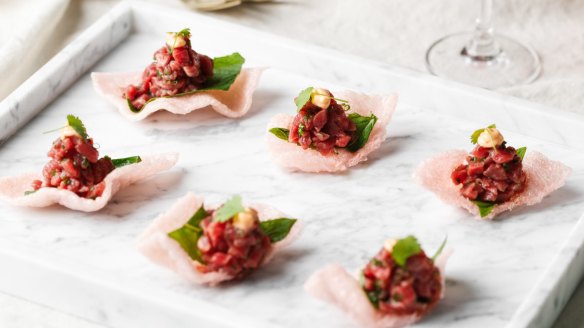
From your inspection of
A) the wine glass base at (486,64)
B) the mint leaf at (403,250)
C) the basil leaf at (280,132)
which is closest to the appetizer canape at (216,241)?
the mint leaf at (403,250)

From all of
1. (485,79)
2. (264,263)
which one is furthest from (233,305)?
(485,79)

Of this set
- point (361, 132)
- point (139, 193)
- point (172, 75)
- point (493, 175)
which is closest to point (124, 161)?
point (139, 193)

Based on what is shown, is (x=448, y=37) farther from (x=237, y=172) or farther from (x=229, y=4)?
(x=237, y=172)

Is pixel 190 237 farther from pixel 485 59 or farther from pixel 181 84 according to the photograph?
pixel 485 59

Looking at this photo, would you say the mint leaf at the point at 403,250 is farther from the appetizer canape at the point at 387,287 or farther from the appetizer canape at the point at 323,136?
the appetizer canape at the point at 323,136

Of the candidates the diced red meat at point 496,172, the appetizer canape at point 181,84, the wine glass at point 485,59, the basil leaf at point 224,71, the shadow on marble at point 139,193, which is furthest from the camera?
the wine glass at point 485,59

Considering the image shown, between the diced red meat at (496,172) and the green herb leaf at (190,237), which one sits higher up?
the diced red meat at (496,172)

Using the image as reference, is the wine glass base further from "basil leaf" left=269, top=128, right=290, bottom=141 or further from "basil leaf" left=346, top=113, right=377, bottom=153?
A: "basil leaf" left=269, top=128, right=290, bottom=141

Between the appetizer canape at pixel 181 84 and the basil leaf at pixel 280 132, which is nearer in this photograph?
the basil leaf at pixel 280 132
